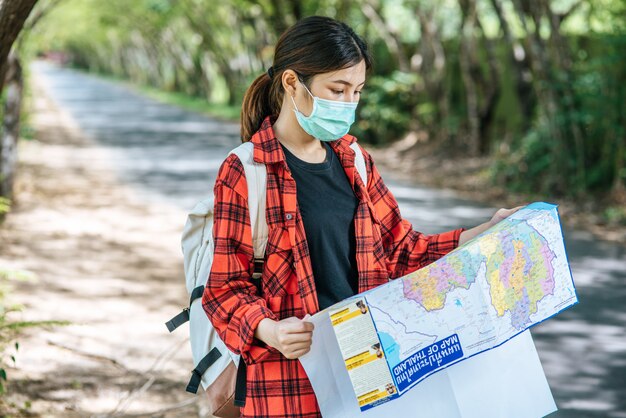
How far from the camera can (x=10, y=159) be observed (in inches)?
421

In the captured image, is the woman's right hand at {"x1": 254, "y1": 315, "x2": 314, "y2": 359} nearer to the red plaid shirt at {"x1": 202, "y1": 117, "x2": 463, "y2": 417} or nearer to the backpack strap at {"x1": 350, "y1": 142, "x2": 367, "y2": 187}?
the red plaid shirt at {"x1": 202, "y1": 117, "x2": 463, "y2": 417}

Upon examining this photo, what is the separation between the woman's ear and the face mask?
0.07ft

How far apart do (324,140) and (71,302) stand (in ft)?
15.7

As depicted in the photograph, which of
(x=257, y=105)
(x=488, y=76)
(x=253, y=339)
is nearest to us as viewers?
(x=253, y=339)

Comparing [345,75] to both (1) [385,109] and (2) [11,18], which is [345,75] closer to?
(2) [11,18]

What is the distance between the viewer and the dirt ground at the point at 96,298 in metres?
4.77

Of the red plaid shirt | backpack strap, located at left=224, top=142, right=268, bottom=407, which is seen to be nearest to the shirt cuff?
the red plaid shirt

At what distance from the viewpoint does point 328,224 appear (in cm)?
221

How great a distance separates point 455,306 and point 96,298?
203 inches

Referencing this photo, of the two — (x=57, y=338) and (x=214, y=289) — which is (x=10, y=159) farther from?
(x=214, y=289)

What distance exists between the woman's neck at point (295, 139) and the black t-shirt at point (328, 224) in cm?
3

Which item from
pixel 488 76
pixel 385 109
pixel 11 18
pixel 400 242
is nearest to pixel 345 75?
pixel 400 242

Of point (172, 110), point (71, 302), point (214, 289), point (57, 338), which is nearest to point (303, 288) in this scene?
point (214, 289)

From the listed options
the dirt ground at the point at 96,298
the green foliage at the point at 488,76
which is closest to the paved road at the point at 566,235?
the dirt ground at the point at 96,298
